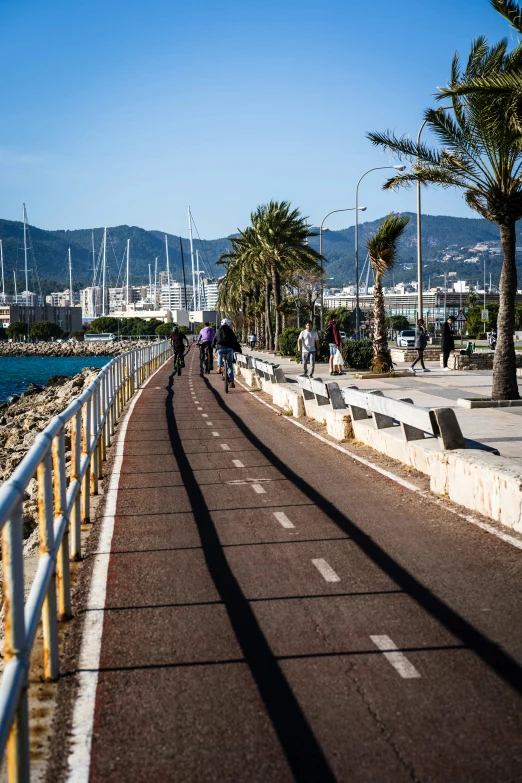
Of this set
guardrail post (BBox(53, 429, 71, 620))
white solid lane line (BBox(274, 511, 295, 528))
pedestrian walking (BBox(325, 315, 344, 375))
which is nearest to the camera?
guardrail post (BBox(53, 429, 71, 620))

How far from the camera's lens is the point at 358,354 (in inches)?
1551

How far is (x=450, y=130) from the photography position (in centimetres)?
2133

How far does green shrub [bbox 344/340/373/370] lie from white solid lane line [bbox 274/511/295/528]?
2988 cm

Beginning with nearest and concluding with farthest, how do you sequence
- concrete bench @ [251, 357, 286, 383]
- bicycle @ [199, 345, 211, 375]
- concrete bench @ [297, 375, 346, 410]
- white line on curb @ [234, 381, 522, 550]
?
white line on curb @ [234, 381, 522, 550] → concrete bench @ [297, 375, 346, 410] → concrete bench @ [251, 357, 286, 383] → bicycle @ [199, 345, 211, 375]

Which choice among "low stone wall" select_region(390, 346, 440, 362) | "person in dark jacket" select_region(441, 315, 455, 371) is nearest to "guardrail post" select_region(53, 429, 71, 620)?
"person in dark jacket" select_region(441, 315, 455, 371)

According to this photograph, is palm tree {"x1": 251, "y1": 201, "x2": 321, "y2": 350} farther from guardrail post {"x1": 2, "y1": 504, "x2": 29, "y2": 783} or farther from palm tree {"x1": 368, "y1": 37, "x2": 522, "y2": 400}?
guardrail post {"x1": 2, "y1": 504, "x2": 29, "y2": 783}

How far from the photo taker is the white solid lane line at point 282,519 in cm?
924

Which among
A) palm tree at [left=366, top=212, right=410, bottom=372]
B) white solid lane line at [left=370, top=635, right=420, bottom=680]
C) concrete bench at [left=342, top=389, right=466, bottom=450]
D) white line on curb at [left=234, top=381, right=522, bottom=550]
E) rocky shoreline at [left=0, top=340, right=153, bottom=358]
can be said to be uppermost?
palm tree at [left=366, top=212, right=410, bottom=372]

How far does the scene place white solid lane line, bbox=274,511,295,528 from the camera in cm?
924

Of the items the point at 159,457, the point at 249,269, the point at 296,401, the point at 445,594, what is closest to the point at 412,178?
the point at 296,401

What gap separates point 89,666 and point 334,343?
95.7ft

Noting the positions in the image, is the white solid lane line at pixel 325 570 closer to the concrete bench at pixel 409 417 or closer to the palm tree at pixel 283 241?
the concrete bench at pixel 409 417

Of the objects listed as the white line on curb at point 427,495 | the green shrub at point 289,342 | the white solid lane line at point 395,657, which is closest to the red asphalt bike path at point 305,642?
the white solid lane line at point 395,657

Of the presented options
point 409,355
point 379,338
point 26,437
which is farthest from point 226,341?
point 409,355
